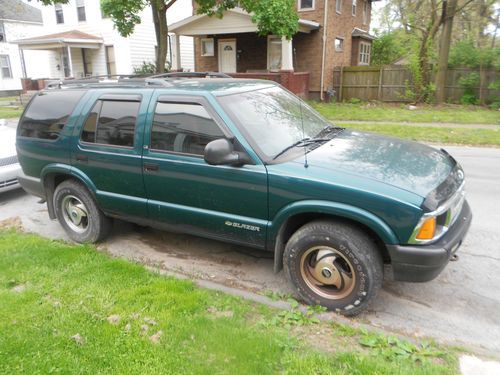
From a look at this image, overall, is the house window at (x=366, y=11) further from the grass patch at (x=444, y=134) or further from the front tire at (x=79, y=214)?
the front tire at (x=79, y=214)

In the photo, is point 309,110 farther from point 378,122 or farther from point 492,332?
point 378,122

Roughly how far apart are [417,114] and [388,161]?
41.4ft

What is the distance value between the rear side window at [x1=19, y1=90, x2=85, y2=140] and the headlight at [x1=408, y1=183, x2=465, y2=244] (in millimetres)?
3788

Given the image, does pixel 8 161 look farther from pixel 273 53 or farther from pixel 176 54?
pixel 273 53

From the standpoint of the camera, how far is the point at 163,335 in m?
3.10


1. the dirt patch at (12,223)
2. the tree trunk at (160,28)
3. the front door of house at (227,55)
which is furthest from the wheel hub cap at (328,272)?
the front door of house at (227,55)

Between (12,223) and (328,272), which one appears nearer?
(328,272)

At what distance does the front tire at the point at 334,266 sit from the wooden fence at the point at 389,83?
666 inches

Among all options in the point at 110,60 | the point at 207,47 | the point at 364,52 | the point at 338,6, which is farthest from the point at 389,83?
the point at 110,60

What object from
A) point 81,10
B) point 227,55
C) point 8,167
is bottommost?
point 8,167

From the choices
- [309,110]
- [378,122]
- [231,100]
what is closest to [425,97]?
[378,122]

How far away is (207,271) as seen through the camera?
426cm

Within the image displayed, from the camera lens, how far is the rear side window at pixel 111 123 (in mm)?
4266

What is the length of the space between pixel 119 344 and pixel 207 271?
1369 millimetres
